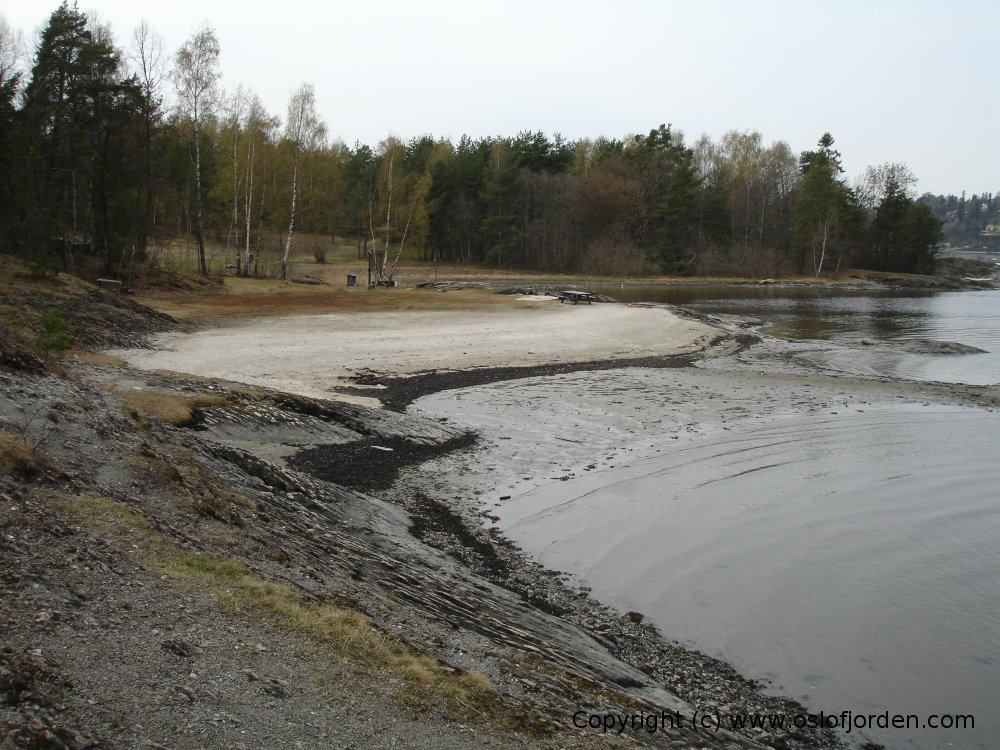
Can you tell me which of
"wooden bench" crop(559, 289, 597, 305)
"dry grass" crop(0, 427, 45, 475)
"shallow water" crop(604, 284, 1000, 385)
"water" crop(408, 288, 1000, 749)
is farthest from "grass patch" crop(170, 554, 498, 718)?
"wooden bench" crop(559, 289, 597, 305)

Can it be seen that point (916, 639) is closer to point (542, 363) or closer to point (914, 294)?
point (542, 363)

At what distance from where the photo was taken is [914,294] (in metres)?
72.9

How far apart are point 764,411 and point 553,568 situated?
11.1 meters

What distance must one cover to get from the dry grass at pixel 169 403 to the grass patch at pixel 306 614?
520 cm

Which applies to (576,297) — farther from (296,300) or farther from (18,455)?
(18,455)

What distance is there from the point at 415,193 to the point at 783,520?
58.2 m

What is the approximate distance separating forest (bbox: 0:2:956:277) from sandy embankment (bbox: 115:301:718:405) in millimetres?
11574

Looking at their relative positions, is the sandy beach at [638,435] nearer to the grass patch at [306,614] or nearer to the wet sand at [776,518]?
the wet sand at [776,518]

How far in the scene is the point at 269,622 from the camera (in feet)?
17.2

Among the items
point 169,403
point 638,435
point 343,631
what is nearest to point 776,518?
point 638,435

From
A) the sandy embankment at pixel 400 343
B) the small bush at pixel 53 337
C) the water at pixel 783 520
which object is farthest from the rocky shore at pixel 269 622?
the sandy embankment at pixel 400 343

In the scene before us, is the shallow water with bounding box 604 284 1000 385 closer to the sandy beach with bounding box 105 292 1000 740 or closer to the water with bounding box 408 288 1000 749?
the sandy beach with bounding box 105 292 1000 740

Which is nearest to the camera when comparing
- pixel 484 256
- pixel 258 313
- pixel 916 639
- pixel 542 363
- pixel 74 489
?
pixel 74 489

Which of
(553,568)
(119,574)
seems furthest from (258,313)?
(119,574)
